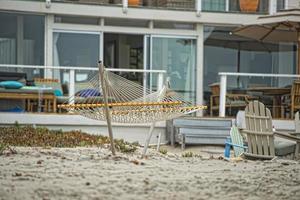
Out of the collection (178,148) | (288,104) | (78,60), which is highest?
(78,60)

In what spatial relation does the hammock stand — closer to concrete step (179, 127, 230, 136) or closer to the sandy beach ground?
the sandy beach ground

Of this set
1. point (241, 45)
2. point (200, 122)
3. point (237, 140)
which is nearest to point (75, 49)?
point (200, 122)

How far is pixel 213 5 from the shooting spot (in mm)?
15445

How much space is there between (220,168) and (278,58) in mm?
9362

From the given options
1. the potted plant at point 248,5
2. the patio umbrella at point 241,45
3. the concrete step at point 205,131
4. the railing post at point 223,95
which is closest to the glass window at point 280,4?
the potted plant at point 248,5

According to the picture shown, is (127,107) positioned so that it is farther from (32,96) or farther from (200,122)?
(32,96)

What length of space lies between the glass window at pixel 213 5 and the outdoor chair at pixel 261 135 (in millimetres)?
6103

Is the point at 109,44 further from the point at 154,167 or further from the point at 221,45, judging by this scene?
the point at 154,167

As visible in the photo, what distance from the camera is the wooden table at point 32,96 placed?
40.6 ft

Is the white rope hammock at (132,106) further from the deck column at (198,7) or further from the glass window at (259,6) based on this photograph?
the glass window at (259,6)

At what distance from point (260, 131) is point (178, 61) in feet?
20.2

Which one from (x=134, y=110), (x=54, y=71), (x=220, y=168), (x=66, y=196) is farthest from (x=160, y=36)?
(x=66, y=196)

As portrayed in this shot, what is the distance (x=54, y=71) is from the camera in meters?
14.0

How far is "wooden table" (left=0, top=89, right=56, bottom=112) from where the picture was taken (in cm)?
1237
